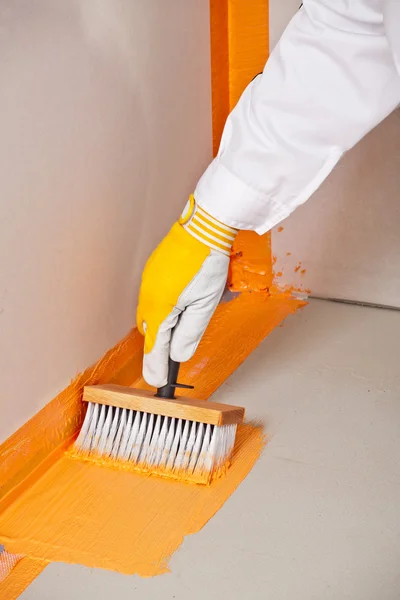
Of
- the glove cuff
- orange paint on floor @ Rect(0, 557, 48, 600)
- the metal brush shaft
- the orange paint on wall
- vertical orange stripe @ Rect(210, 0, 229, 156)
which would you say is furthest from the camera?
the orange paint on wall

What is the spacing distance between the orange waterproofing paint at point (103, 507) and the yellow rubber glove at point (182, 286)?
19cm

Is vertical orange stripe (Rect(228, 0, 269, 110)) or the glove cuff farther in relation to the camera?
vertical orange stripe (Rect(228, 0, 269, 110))

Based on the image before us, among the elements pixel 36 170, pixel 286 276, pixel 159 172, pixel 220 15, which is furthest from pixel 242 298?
pixel 36 170

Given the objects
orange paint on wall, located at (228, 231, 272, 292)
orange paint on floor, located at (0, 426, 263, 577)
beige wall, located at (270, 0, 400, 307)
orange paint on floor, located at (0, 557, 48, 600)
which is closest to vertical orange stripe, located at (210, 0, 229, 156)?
beige wall, located at (270, 0, 400, 307)

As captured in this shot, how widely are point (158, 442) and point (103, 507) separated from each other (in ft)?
0.58

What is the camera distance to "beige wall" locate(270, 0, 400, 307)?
2035 mm

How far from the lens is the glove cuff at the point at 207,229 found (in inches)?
57.1

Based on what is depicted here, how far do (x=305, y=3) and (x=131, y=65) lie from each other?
495mm

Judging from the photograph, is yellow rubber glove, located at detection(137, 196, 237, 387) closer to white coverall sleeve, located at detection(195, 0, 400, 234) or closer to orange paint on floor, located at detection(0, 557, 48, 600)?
white coverall sleeve, located at detection(195, 0, 400, 234)

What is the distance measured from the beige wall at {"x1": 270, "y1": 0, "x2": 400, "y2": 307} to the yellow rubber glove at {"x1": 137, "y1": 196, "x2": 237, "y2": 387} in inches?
27.3

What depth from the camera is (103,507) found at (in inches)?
55.6

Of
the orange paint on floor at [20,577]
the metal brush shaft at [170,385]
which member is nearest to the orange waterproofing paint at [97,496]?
the orange paint on floor at [20,577]

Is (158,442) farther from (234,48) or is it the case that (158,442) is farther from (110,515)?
(234,48)

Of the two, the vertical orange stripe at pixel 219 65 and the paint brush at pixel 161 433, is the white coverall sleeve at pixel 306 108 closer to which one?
the paint brush at pixel 161 433
